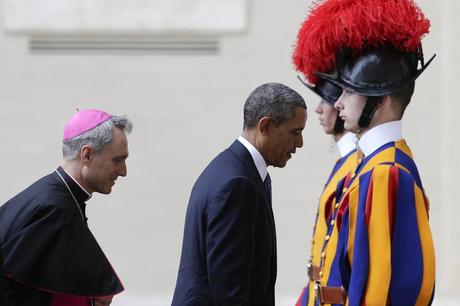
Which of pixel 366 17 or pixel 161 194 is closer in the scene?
pixel 366 17

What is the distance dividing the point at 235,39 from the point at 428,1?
131cm

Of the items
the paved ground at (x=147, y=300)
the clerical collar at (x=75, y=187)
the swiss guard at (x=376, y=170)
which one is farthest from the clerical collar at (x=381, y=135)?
the paved ground at (x=147, y=300)

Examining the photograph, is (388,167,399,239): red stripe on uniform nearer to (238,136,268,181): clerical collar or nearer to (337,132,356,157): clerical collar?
(238,136,268,181): clerical collar

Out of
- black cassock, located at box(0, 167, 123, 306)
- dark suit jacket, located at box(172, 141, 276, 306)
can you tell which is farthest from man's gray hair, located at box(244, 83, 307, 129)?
black cassock, located at box(0, 167, 123, 306)

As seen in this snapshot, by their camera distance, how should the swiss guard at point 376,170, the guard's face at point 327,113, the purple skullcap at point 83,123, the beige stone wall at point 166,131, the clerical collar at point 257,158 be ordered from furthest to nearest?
the beige stone wall at point 166,131 < the guard's face at point 327,113 < the purple skullcap at point 83,123 < the clerical collar at point 257,158 < the swiss guard at point 376,170

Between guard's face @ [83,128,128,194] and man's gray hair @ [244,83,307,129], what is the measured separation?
21.5 inches

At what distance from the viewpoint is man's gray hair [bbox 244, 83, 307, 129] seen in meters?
4.50

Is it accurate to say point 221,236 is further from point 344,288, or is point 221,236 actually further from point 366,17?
point 366,17

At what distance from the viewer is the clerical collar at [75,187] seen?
450 cm

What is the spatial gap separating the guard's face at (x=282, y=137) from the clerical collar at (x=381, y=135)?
0.41m

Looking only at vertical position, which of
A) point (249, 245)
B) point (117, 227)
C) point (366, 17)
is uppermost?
point (366, 17)

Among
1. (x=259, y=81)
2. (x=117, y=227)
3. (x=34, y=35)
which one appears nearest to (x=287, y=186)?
(x=259, y=81)

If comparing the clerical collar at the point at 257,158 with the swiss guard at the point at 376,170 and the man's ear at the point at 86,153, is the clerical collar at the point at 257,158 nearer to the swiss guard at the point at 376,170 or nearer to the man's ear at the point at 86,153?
the swiss guard at the point at 376,170

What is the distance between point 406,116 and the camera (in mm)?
7477
